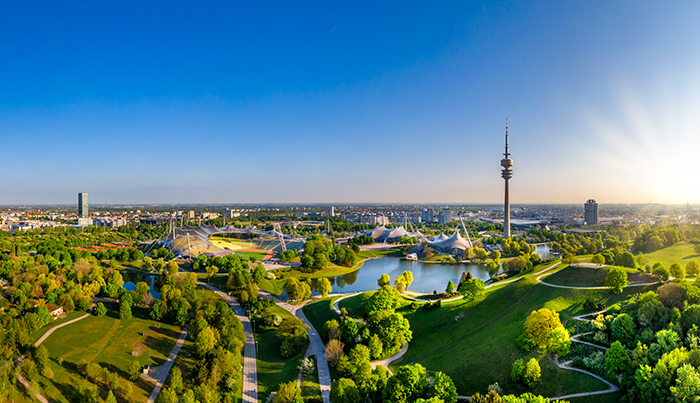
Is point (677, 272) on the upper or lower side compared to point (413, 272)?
upper

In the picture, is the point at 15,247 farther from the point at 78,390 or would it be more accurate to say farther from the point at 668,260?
the point at 668,260

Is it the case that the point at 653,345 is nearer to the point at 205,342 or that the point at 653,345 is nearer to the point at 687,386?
the point at 687,386

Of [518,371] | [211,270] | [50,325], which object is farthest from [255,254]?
[518,371]

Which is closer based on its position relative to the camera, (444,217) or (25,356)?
(25,356)

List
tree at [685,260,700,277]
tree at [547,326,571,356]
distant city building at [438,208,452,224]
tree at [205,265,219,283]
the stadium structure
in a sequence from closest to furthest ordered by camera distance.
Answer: tree at [547,326,571,356]
tree at [685,260,700,277]
tree at [205,265,219,283]
the stadium structure
distant city building at [438,208,452,224]

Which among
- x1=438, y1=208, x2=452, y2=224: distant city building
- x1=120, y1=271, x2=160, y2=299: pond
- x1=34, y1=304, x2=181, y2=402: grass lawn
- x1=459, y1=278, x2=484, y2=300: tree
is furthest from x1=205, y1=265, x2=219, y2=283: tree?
x1=438, y1=208, x2=452, y2=224: distant city building

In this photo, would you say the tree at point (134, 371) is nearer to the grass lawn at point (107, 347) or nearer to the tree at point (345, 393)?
the grass lawn at point (107, 347)

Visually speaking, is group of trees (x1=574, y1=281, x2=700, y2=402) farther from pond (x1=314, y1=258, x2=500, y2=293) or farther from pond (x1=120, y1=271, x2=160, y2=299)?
pond (x1=120, y1=271, x2=160, y2=299)

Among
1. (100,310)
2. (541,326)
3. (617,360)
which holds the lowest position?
(100,310)
